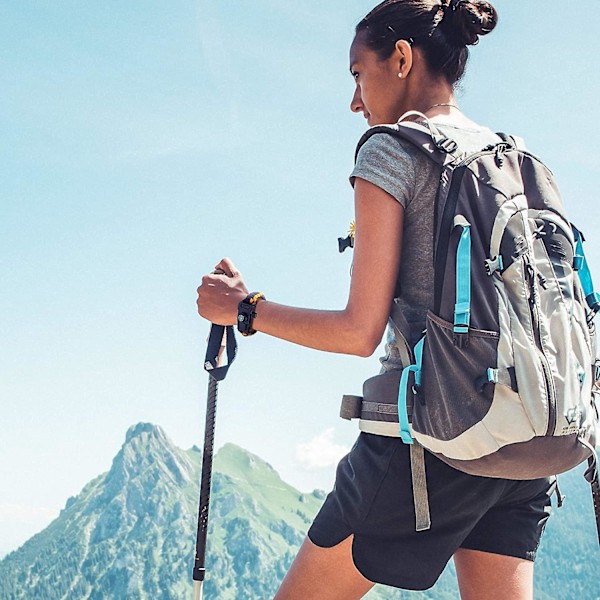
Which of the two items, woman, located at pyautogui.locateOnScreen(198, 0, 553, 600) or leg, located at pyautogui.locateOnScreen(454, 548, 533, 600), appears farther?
leg, located at pyautogui.locateOnScreen(454, 548, 533, 600)

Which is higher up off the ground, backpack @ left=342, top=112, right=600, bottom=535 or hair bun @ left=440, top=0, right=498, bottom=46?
hair bun @ left=440, top=0, right=498, bottom=46

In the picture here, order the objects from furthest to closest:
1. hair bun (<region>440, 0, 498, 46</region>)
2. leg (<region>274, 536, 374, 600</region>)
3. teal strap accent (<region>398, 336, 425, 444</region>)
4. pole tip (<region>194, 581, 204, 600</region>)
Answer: pole tip (<region>194, 581, 204, 600</region>) → hair bun (<region>440, 0, 498, 46</region>) → leg (<region>274, 536, 374, 600</region>) → teal strap accent (<region>398, 336, 425, 444</region>)

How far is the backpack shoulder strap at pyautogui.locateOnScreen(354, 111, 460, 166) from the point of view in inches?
76.3

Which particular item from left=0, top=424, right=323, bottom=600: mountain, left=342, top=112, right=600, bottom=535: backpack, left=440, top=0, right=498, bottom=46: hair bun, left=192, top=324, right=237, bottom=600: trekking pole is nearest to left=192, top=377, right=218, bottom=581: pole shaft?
left=192, top=324, right=237, bottom=600: trekking pole

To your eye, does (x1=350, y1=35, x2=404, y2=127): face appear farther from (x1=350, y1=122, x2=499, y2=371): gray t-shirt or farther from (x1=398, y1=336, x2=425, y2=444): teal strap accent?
(x1=398, y1=336, x2=425, y2=444): teal strap accent

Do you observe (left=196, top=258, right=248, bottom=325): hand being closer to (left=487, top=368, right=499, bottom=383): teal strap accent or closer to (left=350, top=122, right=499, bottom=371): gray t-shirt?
(left=350, top=122, right=499, bottom=371): gray t-shirt

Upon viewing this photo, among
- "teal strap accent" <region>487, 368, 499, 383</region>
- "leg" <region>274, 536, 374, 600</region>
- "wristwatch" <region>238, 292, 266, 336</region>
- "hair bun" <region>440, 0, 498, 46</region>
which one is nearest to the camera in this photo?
"teal strap accent" <region>487, 368, 499, 383</region>

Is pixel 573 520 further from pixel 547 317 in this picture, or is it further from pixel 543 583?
pixel 547 317

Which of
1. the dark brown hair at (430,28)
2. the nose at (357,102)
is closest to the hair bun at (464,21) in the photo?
the dark brown hair at (430,28)

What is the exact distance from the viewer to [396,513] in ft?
6.39

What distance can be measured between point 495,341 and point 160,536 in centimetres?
9115

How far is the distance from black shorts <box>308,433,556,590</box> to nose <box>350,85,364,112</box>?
865 millimetres

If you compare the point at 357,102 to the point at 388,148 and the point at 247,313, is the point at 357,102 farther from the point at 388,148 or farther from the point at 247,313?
the point at 247,313

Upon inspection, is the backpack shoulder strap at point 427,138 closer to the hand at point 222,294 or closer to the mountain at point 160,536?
the hand at point 222,294
